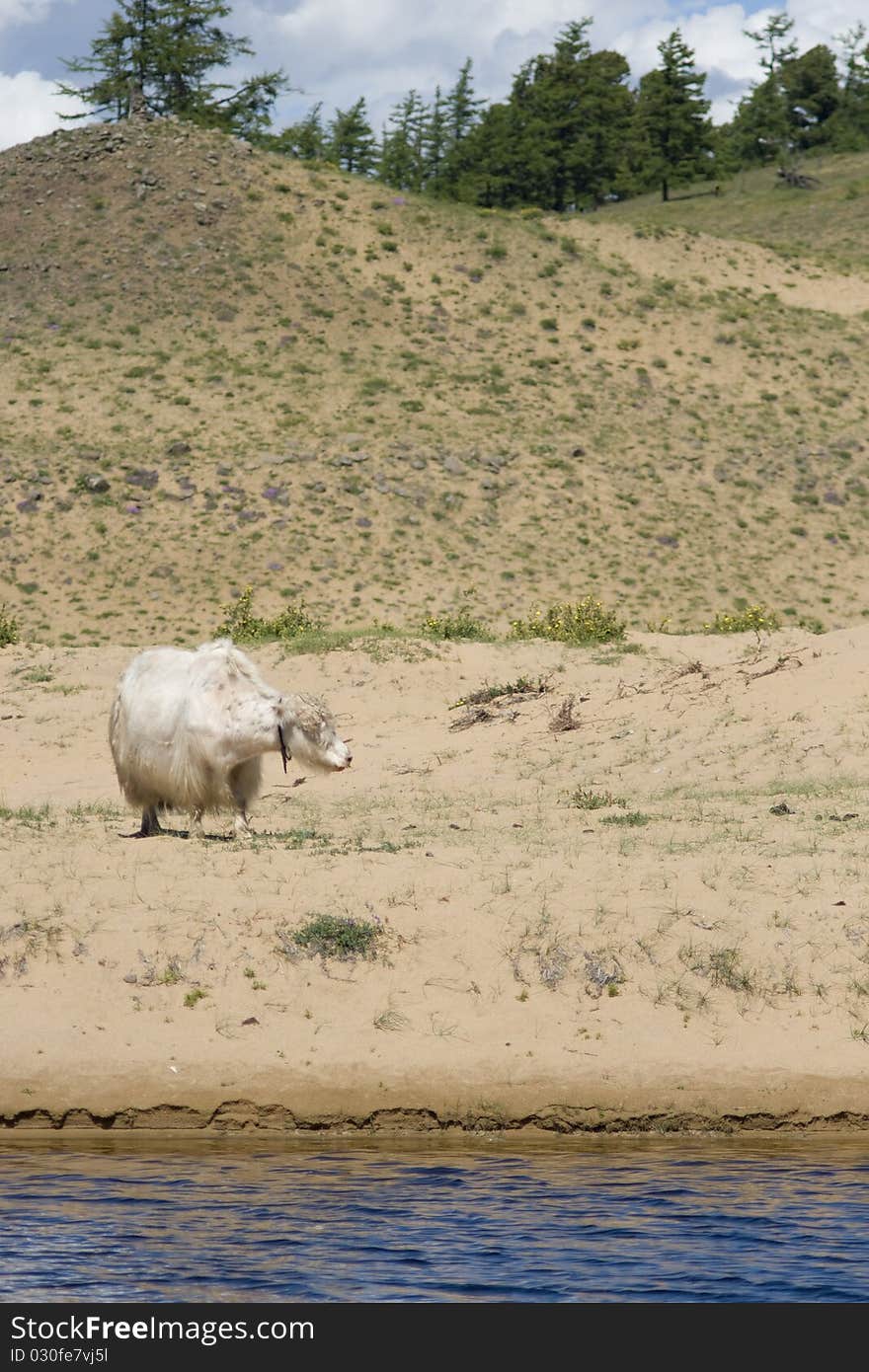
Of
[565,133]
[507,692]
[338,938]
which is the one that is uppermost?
[565,133]

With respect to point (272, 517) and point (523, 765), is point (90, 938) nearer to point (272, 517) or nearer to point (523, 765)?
point (523, 765)

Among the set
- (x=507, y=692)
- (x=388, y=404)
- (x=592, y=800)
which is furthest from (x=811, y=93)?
(x=592, y=800)

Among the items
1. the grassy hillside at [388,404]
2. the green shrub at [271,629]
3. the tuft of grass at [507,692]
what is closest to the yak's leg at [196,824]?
the tuft of grass at [507,692]

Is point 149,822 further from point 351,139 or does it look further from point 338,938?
point 351,139

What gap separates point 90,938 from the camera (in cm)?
1230

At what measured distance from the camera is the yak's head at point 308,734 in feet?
46.8

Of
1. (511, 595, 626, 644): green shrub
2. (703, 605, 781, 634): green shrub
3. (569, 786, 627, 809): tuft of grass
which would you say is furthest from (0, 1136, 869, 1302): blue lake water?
(703, 605, 781, 634): green shrub

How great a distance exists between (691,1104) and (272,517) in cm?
3437

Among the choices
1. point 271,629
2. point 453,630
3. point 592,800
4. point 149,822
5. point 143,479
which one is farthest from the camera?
point 143,479

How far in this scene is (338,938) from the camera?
40.1 feet

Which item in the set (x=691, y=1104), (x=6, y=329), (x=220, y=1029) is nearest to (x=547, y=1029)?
(x=691, y=1104)

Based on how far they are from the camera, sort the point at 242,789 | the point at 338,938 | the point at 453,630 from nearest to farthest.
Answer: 1. the point at 338,938
2. the point at 242,789
3. the point at 453,630

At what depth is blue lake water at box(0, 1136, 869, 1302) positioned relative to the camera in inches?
313

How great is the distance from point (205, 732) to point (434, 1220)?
631 cm
